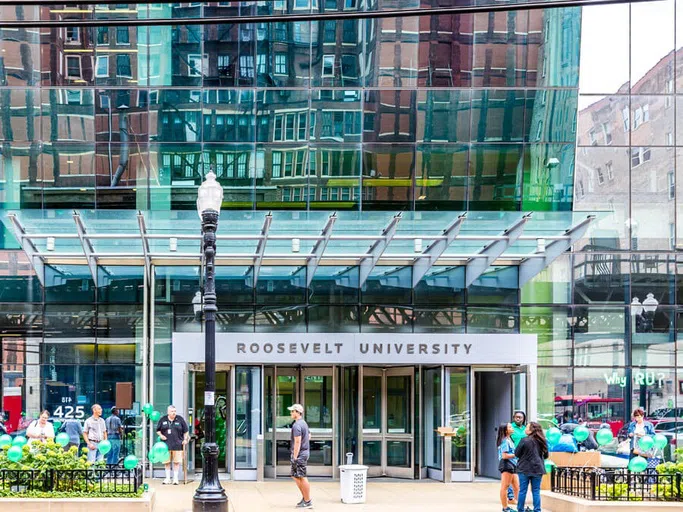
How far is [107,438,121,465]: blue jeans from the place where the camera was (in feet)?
84.6

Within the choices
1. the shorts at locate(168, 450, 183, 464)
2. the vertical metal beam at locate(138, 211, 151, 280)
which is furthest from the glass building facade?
the shorts at locate(168, 450, 183, 464)

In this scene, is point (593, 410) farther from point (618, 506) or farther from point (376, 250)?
point (618, 506)

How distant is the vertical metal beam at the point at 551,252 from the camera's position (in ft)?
76.8

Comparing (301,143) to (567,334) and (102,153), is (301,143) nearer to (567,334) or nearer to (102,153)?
(102,153)

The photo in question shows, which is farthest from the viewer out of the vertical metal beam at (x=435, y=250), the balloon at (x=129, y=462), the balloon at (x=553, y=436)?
the vertical metal beam at (x=435, y=250)

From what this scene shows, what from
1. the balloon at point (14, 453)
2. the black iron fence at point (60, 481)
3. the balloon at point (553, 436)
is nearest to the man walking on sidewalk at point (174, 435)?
the black iron fence at point (60, 481)

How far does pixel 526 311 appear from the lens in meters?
27.3

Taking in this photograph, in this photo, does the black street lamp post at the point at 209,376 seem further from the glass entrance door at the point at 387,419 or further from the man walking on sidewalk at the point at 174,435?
the glass entrance door at the point at 387,419

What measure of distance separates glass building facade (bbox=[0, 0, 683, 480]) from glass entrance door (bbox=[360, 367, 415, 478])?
0.33 meters

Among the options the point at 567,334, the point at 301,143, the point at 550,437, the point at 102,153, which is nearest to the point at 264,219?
the point at 301,143

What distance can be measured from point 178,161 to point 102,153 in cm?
185

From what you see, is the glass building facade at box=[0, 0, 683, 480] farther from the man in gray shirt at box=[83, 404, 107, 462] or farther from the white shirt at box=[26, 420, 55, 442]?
the white shirt at box=[26, 420, 55, 442]

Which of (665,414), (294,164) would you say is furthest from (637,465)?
(294,164)

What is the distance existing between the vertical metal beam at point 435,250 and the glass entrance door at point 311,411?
322 centimetres
